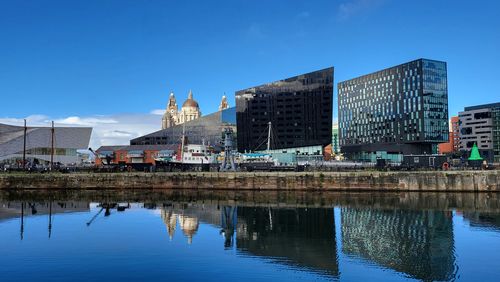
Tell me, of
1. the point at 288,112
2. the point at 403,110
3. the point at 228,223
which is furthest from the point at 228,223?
the point at 403,110

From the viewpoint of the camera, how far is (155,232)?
3619 cm

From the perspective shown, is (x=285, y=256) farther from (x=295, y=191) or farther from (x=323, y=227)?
(x=295, y=191)

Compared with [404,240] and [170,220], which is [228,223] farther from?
[404,240]

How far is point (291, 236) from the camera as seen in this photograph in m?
34.0

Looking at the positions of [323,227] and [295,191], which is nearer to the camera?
[323,227]

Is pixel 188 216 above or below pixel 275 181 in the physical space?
below

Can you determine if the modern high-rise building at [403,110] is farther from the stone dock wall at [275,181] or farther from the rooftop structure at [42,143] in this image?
the rooftop structure at [42,143]

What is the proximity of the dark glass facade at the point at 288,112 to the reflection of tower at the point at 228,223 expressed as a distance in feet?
249

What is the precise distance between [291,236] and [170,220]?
13.7 m

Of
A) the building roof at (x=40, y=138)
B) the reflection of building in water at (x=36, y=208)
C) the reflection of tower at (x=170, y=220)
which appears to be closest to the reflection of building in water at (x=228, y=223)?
the reflection of tower at (x=170, y=220)

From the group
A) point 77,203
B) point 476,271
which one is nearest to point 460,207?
point 476,271

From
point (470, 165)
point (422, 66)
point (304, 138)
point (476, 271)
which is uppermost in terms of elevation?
point (422, 66)

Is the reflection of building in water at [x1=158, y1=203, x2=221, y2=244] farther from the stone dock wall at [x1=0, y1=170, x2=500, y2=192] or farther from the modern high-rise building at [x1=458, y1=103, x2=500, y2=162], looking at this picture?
the modern high-rise building at [x1=458, y1=103, x2=500, y2=162]

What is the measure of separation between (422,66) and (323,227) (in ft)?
378
